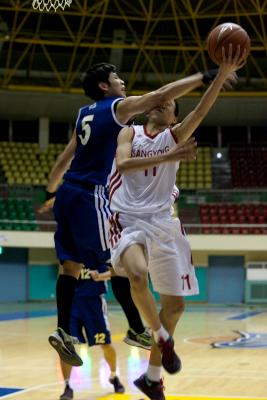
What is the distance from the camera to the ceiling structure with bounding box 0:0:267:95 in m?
28.3

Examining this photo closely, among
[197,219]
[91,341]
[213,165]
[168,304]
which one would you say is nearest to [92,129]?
[168,304]

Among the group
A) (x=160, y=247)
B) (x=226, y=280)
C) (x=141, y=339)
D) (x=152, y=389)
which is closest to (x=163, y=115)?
(x=160, y=247)

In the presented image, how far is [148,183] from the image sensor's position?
5.84m

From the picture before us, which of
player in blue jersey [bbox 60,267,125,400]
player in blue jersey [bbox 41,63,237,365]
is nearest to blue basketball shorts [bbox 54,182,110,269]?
player in blue jersey [bbox 41,63,237,365]

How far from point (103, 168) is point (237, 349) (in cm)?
728

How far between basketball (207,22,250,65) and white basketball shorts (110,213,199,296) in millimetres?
1439

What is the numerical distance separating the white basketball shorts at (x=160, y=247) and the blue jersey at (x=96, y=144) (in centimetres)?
39

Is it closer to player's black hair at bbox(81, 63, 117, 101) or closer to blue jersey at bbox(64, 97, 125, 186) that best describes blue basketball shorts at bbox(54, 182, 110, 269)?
blue jersey at bbox(64, 97, 125, 186)

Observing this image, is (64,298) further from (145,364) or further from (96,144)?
(145,364)

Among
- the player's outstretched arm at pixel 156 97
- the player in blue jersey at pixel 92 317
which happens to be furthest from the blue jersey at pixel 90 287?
the player's outstretched arm at pixel 156 97

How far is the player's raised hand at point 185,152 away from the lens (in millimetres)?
5125

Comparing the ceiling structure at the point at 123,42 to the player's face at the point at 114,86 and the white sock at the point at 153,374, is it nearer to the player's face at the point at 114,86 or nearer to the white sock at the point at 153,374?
the player's face at the point at 114,86

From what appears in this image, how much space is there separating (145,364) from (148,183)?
5072mm

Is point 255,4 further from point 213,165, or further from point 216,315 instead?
point 216,315
